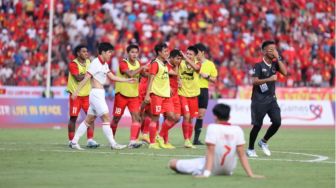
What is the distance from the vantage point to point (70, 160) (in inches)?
716

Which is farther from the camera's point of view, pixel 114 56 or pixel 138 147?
pixel 114 56

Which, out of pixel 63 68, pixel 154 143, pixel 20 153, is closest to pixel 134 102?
pixel 154 143

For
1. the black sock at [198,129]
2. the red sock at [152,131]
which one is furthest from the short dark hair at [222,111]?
the black sock at [198,129]

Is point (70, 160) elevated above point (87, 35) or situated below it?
below

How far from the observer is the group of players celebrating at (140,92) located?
21.0 meters

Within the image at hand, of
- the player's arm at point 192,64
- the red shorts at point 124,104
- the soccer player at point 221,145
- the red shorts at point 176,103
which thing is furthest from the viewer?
the red shorts at point 176,103

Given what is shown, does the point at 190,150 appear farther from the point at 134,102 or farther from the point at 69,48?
the point at 69,48

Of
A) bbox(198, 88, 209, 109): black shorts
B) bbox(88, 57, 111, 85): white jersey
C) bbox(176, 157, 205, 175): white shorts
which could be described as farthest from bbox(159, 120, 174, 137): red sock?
bbox(176, 157, 205, 175): white shorts

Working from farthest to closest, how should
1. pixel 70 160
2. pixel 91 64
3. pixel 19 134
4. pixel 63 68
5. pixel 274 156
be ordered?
pixel 63 68, pixel 19 134, pixel 91 64, pixel 274 156, pixel 70 160

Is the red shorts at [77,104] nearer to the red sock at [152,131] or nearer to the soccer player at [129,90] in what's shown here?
the soccer player at [129,90]

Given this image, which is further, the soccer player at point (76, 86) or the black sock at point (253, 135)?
the soccer player at point (76, 86)

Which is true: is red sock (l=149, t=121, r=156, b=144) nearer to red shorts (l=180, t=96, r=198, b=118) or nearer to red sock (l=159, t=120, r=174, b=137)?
red sock (l=159, t=120, r=174, b=137)

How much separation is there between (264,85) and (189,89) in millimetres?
4137

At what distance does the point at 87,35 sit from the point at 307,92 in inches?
379
